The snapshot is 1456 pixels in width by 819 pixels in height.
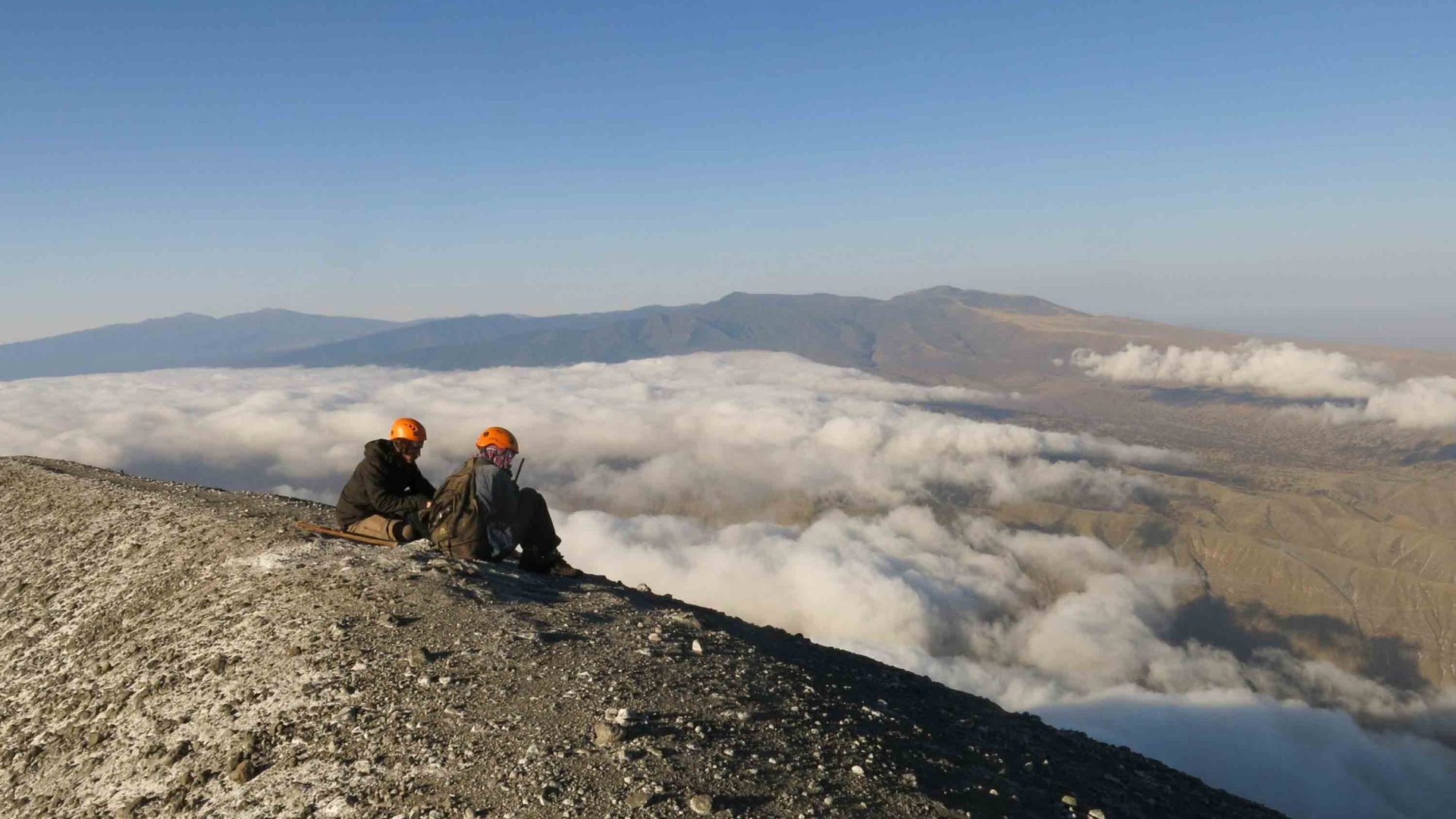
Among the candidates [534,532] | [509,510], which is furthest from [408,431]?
[534,532]

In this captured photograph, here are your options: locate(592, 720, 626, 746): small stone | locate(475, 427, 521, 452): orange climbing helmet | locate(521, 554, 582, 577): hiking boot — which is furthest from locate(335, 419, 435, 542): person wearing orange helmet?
locate(592, 720, 626, 746): small stone

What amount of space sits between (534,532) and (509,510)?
137 cm

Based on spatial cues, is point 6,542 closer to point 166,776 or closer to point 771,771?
point 166,776

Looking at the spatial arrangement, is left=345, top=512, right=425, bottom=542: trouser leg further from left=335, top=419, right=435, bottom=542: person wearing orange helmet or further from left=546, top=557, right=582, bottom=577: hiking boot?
left=546, top=557, right=582, bottom=577: hiking boot

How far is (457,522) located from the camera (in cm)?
1666

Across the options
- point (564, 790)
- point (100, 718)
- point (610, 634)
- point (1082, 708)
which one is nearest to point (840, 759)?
point (564, 790)

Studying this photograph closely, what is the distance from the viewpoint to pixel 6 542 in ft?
73.6

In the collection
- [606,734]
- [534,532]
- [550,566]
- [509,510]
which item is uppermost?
[509,510]

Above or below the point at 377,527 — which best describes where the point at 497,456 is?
above

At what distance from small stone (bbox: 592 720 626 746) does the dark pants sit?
24.5 ft

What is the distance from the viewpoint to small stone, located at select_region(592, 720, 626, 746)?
9930mm

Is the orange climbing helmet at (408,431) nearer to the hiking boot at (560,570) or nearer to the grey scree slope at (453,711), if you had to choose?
the grey scree slope at (453,711)

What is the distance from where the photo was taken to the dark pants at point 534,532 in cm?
1719

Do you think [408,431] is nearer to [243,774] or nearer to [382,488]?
[382,488]
